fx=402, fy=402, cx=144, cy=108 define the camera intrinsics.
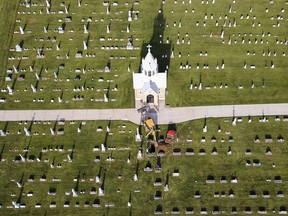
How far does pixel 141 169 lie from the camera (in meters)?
79.5

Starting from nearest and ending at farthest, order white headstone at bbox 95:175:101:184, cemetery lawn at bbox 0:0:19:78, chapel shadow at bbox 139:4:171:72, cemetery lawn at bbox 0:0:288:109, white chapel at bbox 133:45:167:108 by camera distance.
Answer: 1. white headstone at bbox 95:175:101:184
2. white chapel at bbox 133:45:167:108
3. cemetery lawn at bbox 0:0:288:109
4. chapel shadow at bbox 139:4:171:72
5. cemetery lawn at bbox 0:0:19:78

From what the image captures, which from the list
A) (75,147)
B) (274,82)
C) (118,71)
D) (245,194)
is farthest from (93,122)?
(274,82)

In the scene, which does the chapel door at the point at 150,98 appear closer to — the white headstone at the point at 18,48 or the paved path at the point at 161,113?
the paved path at the point at 161,113

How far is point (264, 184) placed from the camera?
7681 cm

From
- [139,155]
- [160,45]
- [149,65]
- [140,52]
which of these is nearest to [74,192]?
[139,155]

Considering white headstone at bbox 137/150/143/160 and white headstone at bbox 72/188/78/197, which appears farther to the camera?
white headstone at bbox 137/150/143/160

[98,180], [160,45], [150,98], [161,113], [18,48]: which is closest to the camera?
[98,180]

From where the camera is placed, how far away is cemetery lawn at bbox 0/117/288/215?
2955 inches

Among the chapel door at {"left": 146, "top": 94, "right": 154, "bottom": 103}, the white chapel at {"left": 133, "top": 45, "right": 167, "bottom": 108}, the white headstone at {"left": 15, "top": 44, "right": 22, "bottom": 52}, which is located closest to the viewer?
the white chapel at {"left": 133, "top": 45, "right": 167, "bottom": 108}

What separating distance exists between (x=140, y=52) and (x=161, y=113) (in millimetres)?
19686

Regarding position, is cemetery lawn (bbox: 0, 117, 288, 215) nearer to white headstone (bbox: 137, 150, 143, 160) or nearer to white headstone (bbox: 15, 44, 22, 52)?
white headstone (bbox: 137, 150, 143, 160)

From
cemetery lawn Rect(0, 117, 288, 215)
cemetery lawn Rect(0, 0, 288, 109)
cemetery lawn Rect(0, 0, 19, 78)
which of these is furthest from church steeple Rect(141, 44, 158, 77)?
cemetery lawn Rect(0, 0, 19, 78)

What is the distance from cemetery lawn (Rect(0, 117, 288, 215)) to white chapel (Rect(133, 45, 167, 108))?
284 inches

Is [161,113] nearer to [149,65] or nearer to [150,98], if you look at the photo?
[150,98]
